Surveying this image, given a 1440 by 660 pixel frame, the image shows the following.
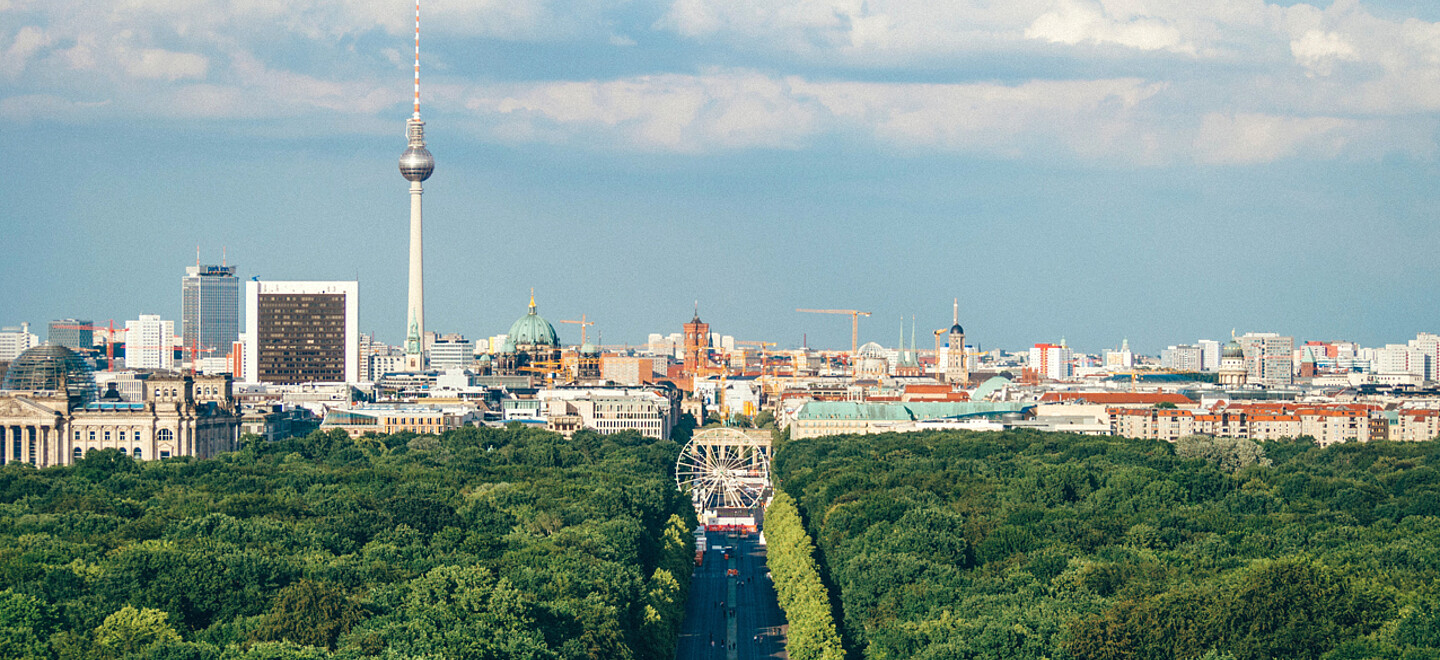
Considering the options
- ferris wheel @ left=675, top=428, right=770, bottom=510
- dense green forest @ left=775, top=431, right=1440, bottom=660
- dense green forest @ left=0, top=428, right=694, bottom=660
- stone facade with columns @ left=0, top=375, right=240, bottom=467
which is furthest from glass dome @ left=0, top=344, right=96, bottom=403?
dense green forest @ left=775, top=431, right=1440, bottom=660

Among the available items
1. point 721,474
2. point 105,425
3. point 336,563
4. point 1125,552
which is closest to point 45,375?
point 105,425

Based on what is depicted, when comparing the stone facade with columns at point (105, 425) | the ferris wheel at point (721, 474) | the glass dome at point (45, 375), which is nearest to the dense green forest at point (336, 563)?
the ferris wheel at point (721, 474)

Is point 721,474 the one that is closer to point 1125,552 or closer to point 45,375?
point 45,375

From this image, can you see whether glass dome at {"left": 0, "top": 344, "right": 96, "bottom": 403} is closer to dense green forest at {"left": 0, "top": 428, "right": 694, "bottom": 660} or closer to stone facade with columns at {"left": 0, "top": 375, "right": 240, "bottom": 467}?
stone facade with columns at {"left": 0, "top": 375, "right": 240, "bottom": 467}

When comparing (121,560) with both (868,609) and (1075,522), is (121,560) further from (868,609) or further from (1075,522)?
(1075,522)

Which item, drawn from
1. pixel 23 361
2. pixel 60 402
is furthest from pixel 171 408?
pixel 23 361

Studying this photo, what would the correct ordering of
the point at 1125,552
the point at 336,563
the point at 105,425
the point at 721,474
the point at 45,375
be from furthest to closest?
the point at 45,375
the point at 105,425
the point at 721,474
the point at 1125,552
the point at 336,563

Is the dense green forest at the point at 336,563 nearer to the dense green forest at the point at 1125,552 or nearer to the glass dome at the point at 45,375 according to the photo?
the dense green forest at the point at 1125,552
